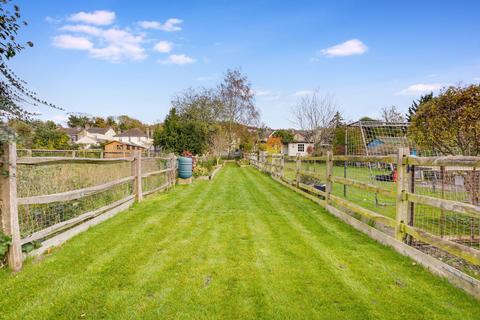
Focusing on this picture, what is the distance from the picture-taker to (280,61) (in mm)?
19391

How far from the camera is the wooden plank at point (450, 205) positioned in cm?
276

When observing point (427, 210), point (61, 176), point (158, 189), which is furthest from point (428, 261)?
point (158, 189)

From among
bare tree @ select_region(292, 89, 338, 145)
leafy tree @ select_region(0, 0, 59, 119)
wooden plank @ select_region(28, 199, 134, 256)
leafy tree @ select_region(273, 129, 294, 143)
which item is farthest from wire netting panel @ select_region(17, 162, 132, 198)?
leafy tree @ select_region(273, 129, 294, 143)

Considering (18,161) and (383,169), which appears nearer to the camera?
(18,161)

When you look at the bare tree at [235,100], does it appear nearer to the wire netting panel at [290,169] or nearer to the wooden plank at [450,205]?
the wire netting panel at [290,169]

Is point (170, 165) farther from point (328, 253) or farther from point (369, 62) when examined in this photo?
point (369, 62)

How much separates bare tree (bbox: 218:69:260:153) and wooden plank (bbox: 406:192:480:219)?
3126 cm

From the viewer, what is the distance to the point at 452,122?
5.91 metres

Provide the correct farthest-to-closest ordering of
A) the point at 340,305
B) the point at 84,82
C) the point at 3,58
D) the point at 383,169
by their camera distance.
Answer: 1. the point at 84,82
2. the point at 383,169
3. the point at 3,58
4. the point at 340,305

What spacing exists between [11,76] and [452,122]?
7.57 m

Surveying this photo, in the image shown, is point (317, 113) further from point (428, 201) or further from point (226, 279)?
point (226, 279)

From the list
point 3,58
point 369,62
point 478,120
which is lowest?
point 478,120

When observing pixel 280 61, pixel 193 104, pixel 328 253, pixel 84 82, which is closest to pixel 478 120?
pixel 328 253

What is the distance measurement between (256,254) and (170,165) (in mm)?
8495
